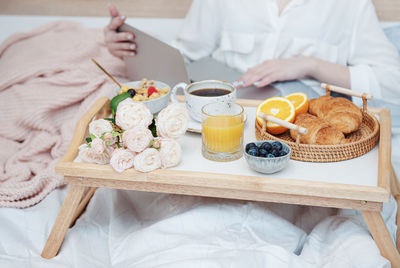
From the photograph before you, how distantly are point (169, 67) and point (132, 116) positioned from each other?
0.51 m

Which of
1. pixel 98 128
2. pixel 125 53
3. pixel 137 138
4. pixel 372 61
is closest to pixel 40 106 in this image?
pixel 125 53

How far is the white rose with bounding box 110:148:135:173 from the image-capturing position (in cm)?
89

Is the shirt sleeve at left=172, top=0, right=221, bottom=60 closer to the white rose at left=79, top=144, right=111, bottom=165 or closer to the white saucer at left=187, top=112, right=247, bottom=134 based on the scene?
the white saucer at left=187, top=112, right=247, bottom=134

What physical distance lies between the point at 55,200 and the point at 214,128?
1.96ft

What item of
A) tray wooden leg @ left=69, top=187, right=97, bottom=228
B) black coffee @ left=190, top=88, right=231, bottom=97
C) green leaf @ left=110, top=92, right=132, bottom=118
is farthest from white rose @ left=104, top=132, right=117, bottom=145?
tray wooden leg @ left=69, top=187, right=97, bottom=228

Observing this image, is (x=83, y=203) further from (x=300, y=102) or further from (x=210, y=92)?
(x=300, y=102)

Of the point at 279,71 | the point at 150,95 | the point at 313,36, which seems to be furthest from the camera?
the point at 313,36

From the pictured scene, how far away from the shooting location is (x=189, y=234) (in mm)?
1053

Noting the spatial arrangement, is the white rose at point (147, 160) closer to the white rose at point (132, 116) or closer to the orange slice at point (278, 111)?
the white rose at point (132, 116)

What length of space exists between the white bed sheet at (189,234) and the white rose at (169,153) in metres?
0.22

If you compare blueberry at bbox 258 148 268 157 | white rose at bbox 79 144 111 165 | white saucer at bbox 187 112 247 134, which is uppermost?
blueberry at bbox 258 148 268 157

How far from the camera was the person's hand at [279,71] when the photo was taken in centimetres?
150

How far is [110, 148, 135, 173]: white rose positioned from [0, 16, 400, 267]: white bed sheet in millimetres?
237

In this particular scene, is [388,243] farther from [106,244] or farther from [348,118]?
[106,244]
